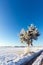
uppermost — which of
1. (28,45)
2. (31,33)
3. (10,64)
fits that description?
(31,33)

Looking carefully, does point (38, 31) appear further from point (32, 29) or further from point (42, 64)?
point (42, 64)

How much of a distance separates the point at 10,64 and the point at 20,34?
75.6ft

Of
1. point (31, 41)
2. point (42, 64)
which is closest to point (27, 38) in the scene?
point (31, 41)

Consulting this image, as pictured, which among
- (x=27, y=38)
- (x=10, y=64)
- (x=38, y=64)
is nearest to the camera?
(x=10, y=64)

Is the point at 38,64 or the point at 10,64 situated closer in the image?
the point at 10,64

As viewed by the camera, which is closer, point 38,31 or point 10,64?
point 10,64

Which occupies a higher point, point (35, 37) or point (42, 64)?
point (35, 37)

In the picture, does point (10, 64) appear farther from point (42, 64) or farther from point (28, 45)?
point (28, 45)

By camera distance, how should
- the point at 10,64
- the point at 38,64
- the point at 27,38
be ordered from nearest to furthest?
the point at 10,64, the point at 38,64, the point at 27,38

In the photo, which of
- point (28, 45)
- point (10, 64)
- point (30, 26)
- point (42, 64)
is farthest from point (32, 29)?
point (10, 64)

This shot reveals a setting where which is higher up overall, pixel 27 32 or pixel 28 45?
pixel 27 32

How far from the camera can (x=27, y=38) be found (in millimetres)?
35094

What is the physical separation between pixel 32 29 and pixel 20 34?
2.90 m

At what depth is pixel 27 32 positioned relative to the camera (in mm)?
35500
